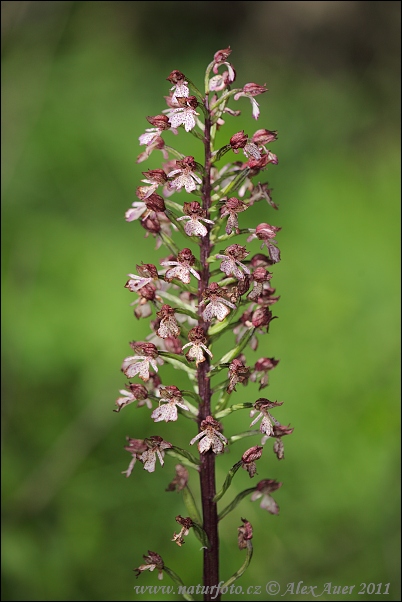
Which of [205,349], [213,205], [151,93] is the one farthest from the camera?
[151,93]

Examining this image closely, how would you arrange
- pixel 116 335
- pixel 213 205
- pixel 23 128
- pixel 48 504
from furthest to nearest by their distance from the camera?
pixel 23 128
pixel 116 335
pixel 48 504
pixel 213 205

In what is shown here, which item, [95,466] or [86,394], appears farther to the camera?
[86,394]

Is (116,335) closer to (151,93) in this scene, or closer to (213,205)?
(213,205)

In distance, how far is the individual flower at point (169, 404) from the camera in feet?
7.09

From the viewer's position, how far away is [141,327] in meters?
5.61

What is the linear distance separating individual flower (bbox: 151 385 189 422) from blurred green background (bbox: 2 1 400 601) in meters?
2.07

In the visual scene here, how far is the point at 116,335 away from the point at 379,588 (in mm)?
2527

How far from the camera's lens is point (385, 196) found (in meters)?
8.03

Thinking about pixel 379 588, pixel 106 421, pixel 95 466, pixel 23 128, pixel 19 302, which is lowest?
pixel 379 588

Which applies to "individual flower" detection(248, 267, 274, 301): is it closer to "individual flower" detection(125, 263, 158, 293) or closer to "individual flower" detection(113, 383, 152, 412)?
"individual flower" detection(125, 263, 158, 293)

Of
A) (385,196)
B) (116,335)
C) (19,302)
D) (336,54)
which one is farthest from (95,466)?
(336,54)

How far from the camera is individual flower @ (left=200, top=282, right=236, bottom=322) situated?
6.97 ft

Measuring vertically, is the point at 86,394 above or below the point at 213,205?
above

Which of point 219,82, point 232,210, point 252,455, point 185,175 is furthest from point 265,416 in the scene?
point 219,82
